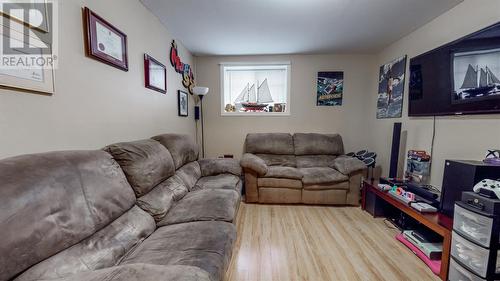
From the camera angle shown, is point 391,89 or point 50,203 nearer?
point 50,203

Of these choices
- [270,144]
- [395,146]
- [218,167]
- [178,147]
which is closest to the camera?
[178,147]

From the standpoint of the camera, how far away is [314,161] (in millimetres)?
3336

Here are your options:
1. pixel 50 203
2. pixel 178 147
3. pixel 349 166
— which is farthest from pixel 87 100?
pixel 349 166

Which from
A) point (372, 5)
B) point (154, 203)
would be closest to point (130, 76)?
point (154, 203)

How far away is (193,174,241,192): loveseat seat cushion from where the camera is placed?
89.9 inches

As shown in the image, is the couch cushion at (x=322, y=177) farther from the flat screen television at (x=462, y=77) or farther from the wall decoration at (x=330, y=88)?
the wall decoration at (x=330, y=88)

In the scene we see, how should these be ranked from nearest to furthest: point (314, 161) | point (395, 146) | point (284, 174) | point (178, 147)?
point (178, 147) < point (395, 146) < point (284, 174) < point (314, 161)

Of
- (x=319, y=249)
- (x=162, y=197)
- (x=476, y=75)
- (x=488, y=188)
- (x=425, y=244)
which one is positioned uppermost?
(x=476, y=75)

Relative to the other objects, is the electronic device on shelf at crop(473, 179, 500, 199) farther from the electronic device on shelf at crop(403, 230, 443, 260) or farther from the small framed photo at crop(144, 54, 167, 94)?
the small framed photo at crop(144, 54, 167, 94)

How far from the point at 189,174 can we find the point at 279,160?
Result: 5.19 ft

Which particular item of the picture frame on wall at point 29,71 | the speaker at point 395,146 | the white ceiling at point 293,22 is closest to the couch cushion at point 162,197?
Result: the picture frame on wall at point 29,71

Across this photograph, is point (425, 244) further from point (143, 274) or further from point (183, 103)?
point (183, 103)

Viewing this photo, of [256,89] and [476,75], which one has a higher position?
[256,89]

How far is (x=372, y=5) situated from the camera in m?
2.02
